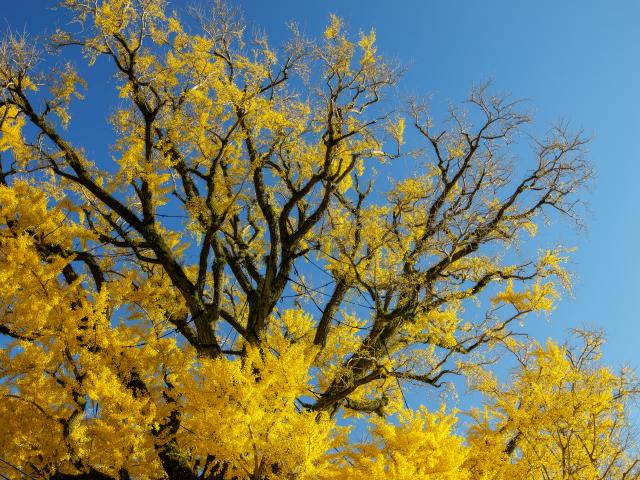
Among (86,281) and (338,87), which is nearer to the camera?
(338,87)

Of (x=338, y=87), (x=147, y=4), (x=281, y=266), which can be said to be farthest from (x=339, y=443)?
(x=147, y=4)

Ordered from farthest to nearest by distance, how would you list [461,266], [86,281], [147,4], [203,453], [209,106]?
[86,281], [461,266], [209,106], [147,4], [203,453]

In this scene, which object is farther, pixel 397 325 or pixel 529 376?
pixel 397 325

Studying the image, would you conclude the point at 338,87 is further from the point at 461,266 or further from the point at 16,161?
the point at 16,161

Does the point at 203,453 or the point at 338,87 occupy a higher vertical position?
the point at 338,87

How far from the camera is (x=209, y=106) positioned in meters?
7.52

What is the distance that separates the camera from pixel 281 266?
764 centimetres

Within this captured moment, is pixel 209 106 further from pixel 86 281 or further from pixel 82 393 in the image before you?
pixel 82 393

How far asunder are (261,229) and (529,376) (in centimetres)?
500

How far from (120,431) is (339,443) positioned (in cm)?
233

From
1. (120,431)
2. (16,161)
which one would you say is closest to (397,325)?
(120,431)

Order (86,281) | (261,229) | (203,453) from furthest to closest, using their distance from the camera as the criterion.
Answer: (261,229), (86,281), (203,453)

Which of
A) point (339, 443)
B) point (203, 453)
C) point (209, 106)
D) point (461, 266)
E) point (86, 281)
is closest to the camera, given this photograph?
point (203, 453)

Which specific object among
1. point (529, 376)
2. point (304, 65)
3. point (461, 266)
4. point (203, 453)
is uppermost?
point (304, 65)
